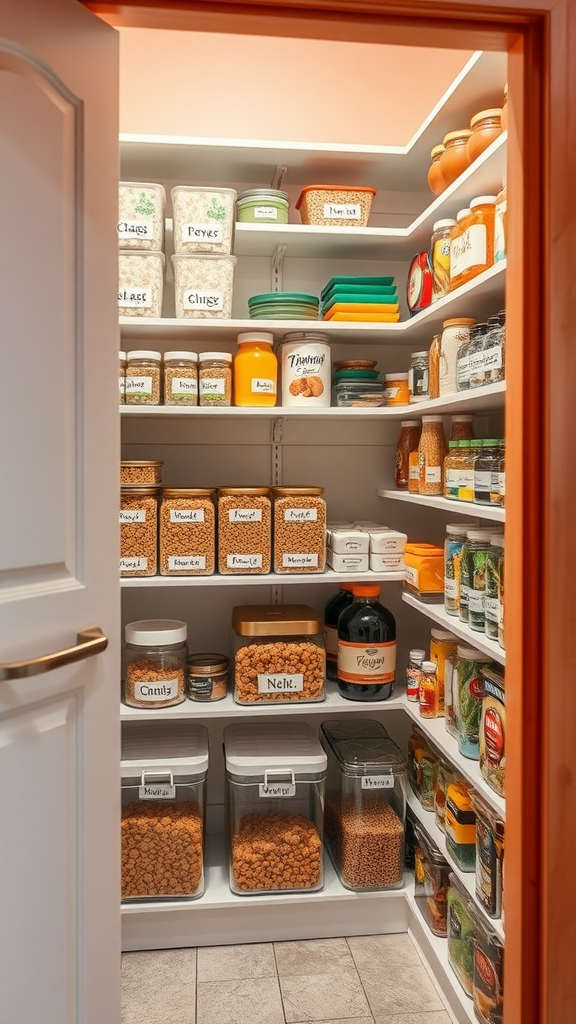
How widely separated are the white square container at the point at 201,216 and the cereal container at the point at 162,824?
4.66 feet

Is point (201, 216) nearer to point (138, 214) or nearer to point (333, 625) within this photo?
point (138, 214)

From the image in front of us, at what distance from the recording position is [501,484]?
157 centimetres

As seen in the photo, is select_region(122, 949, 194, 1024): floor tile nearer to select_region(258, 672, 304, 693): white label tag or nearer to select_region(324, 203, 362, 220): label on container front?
select_region(258, 672, 304, 693): white label tag

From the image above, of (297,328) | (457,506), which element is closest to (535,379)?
(457,506)

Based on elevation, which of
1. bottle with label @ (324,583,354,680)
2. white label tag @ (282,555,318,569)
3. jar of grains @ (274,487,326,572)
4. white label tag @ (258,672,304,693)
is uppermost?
jar of grains @ (274,487,326,572)

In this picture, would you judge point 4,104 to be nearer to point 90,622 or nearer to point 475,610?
point 90,622

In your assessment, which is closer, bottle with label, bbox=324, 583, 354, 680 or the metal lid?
the metal lid

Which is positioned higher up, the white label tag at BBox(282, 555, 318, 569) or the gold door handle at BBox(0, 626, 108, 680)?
the white label tag at BBox(282, 555, 318, 569)

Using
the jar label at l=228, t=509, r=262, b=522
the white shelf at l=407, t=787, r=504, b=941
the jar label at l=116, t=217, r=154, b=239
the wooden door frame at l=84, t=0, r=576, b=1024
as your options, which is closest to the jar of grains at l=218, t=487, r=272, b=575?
the jar label at l=228, t=509, r=262, b=522

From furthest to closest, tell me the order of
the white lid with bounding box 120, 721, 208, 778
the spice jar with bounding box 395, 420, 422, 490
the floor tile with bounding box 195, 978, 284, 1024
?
the spice jar with bounding box 395, 420, 422, 490
the white lid with bounding box 120, 721, 208, 778
the floor tile with bounding box 195, 978, 284, 1024

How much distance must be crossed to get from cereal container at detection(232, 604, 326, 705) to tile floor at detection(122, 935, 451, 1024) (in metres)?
0.69

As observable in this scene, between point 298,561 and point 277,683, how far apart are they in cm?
35

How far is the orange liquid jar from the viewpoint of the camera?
2.12 m

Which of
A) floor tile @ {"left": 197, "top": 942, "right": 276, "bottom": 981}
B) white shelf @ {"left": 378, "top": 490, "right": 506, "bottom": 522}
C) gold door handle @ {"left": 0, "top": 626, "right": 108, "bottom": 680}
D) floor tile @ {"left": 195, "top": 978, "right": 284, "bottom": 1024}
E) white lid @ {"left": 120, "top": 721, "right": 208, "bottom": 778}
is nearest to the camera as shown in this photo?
gold door handle @ {"left": 0, "top": 626, "right": 108, "bottom": 680}
